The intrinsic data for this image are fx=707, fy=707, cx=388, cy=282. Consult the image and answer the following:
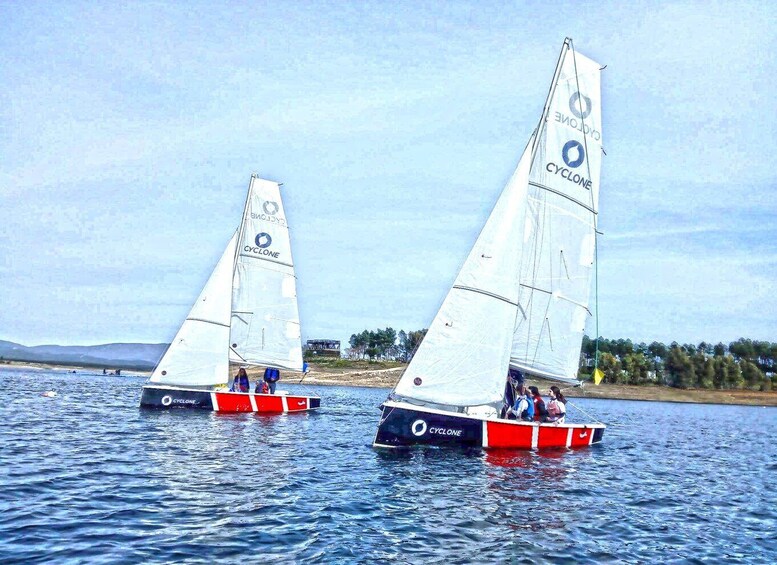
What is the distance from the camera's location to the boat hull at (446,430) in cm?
2655

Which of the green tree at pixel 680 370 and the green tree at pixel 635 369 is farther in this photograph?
the green tree at pixel 635 369

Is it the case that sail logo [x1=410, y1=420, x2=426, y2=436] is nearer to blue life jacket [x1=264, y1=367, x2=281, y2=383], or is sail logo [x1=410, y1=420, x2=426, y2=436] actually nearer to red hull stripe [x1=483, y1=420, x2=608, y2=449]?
red hull stripe [x1=483, y1=420, x2=608, y2=449]

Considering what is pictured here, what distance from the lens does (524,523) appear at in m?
17.0

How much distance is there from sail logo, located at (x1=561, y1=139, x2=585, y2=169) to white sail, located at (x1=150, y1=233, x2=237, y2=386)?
22.9 m

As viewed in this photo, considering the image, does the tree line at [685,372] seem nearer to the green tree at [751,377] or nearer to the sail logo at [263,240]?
the green tree at [751,377]

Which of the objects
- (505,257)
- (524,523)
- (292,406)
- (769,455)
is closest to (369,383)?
(292,406)

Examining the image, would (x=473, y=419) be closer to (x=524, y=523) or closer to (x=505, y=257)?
(x=505, y=257)

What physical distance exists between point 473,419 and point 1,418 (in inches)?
931

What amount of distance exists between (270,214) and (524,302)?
22694mm

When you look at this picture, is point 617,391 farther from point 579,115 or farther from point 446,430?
point 446,430

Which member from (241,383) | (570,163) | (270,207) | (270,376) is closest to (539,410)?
(570,163)

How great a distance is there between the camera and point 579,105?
31.7 meters

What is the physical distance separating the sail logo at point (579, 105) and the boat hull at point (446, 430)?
13906mm

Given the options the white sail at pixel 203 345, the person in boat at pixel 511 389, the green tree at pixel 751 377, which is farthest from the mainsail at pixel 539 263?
the green tree at pixel 751 377
